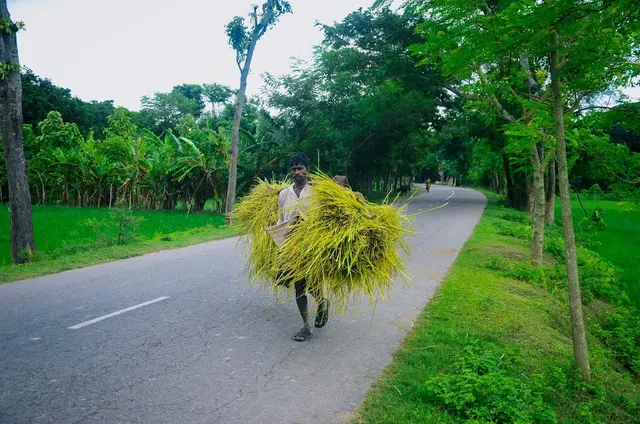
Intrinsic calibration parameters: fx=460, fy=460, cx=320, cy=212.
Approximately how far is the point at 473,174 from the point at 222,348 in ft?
199

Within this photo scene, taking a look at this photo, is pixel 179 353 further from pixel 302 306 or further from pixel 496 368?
pixel 496 368

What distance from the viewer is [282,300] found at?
20.0 ft

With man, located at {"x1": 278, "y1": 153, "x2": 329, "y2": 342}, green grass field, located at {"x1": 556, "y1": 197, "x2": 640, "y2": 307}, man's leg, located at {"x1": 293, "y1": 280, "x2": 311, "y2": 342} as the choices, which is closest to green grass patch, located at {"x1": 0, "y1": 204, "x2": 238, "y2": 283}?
man, located at {"x1": 278, "y1": 153, "x2": 329, "y2": 342}

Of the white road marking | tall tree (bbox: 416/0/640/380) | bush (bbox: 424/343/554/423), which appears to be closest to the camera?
bush (bbox: 424/343/554/423)

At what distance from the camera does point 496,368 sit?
3922 millimetres

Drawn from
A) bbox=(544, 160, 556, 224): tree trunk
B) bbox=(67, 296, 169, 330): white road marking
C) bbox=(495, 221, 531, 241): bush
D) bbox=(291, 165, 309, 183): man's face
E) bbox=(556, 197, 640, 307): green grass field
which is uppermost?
bbox=(291, 165, 309, 183): man's face

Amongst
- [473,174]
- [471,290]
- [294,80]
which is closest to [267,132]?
[294,80]

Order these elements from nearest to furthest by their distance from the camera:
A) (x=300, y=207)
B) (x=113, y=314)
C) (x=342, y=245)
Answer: (x=342, y=245) < (x=300, y=207) < (x=113, y=314)

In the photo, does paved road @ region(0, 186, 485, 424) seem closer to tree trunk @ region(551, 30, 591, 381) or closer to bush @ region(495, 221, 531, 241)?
tree trunk @ region(551, 30, 591, 381)

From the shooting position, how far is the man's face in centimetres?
468

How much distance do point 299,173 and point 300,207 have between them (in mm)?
364

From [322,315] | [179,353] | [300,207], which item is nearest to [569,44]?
[300,207]

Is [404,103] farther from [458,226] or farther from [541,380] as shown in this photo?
[541,380]

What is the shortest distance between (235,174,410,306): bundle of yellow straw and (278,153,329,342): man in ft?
0.42
